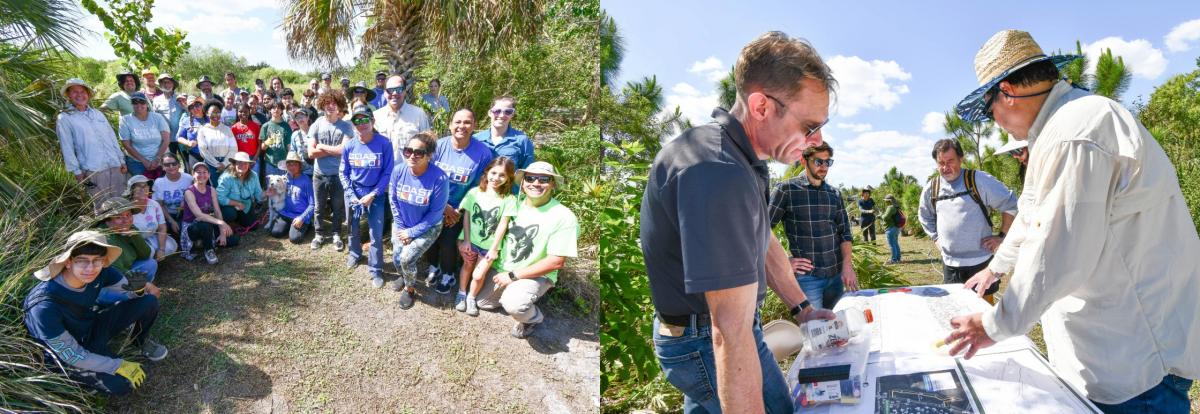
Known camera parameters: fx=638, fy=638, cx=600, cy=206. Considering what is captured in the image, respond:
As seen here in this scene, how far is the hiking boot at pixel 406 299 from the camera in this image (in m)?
5.70

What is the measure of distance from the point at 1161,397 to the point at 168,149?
925 centimetres

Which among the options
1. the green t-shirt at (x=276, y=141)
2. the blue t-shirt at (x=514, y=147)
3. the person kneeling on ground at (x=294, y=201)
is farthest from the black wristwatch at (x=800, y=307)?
the green t-shirt at (x=276, y=141)

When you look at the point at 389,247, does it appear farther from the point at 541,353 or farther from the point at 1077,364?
the point at 1077,364

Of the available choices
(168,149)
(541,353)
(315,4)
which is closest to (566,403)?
(541,353)

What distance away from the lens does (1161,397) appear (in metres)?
1.79

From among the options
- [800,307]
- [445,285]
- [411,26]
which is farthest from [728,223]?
[411,26]

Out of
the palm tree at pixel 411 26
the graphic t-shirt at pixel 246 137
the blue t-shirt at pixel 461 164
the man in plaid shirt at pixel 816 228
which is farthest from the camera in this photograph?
the palm tree at pixel 411 26

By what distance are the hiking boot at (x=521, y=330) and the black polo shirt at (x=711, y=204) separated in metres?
3.96

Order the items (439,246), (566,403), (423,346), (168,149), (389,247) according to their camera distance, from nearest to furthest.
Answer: (566,403)
(423,346)
(439,246)
(389,247)
(168,149)

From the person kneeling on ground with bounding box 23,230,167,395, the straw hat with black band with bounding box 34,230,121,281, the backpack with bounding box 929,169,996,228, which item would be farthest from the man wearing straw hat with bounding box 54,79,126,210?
the backpack with bounding box 929,169,996,228

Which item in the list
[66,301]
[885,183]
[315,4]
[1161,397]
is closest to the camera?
[1161,397]

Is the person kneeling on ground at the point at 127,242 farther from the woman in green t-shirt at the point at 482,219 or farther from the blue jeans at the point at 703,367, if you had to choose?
the blue jeans at the point at 703,367

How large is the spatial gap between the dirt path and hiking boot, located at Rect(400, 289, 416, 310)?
68mm

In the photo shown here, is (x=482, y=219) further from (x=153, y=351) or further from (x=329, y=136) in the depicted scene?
(x=153, y=351)
